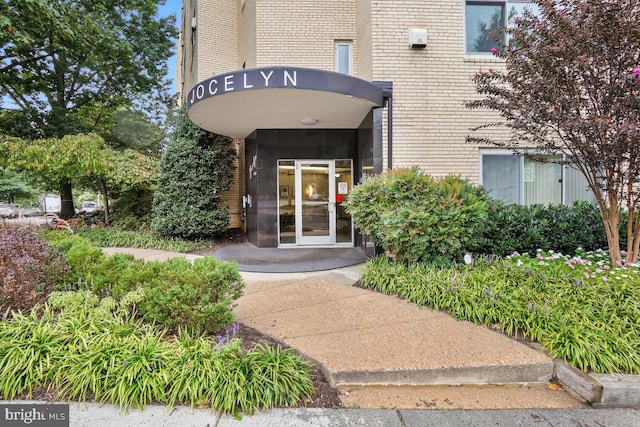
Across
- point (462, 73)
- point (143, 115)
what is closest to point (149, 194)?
point (143, 115)

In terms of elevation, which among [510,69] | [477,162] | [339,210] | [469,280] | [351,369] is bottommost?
[351,369]

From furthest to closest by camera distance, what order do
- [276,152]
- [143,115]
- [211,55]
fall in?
[143,115], [211,55], [276,152]

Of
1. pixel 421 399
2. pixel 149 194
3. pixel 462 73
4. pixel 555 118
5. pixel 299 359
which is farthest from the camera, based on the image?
pixel 149 194

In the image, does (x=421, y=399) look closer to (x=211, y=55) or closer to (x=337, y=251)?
(x=337, y=251)

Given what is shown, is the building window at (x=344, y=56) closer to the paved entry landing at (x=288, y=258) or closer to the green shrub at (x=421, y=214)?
the green shrub at (x=421, y=214)

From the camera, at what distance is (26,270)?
3494 mm

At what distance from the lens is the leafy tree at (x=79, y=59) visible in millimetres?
10727

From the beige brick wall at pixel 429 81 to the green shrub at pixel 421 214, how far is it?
1.88 m

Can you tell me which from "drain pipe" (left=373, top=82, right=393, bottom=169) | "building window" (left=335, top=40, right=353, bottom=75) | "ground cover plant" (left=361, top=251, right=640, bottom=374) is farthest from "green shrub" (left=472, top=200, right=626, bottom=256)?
"building window" (left=335, top=40, right=353, bottom=75)

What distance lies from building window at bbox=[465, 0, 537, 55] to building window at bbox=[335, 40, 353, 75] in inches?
118

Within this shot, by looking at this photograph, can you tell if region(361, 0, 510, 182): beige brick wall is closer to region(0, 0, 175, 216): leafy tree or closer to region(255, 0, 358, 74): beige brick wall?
region(255, 0, 358, 74): beige brick wall

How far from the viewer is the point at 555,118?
4.38m

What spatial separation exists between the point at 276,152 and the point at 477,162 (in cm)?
504

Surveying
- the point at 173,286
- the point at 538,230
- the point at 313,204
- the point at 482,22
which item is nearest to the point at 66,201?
the point at 313,204
